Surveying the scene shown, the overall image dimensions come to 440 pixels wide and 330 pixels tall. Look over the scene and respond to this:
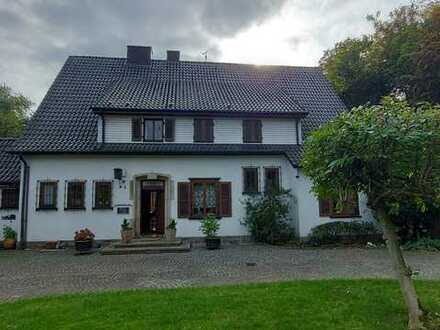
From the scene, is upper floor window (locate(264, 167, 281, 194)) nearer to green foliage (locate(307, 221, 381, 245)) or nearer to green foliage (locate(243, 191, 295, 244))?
green foliage (locate(243, 191, 295, 244))

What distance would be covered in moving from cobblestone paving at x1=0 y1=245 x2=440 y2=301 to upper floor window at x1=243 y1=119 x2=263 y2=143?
555cm

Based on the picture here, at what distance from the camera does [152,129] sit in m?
15.7

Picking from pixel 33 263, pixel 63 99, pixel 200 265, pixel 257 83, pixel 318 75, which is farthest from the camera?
pixel 318 75

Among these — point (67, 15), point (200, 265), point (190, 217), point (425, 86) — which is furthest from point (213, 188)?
point (425, 86)

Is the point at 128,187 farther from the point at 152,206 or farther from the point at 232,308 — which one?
the point at 232,308

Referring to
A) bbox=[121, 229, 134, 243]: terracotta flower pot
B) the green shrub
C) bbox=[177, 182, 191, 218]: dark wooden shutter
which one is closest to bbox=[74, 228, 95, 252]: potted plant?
bbox=[121, 229, 134, 243]: terracotta flower pot

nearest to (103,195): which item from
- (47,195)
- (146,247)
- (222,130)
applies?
(47,195)

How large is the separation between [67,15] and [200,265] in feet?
30.2

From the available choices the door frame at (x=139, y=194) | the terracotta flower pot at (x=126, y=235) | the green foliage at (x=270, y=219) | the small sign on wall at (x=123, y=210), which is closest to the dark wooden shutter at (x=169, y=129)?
the door frame at (x=139, y=194)

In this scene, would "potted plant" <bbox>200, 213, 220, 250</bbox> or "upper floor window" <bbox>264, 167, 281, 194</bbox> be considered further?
"upper floor window" <bbox>264, 167, 281, 194</bbox>

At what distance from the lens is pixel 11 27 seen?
→ 11656mm

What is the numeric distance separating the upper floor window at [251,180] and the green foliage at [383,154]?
9700mm

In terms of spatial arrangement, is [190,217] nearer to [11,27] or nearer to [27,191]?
[27,191]

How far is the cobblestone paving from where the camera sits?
26.3 ft
